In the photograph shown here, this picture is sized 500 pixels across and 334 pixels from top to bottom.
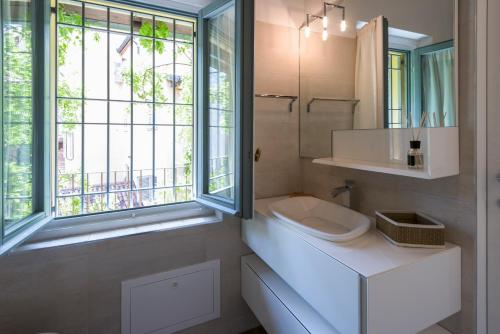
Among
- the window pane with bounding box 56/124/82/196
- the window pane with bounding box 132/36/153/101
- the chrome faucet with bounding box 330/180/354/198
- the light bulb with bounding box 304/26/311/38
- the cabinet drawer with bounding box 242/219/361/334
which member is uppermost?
the light bulb with bounding box 304/26/311/38

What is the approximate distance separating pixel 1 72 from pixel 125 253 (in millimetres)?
1039

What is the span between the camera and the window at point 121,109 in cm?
157

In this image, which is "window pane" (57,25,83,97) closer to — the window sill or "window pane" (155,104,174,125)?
"window pane" (155,104,174,125)

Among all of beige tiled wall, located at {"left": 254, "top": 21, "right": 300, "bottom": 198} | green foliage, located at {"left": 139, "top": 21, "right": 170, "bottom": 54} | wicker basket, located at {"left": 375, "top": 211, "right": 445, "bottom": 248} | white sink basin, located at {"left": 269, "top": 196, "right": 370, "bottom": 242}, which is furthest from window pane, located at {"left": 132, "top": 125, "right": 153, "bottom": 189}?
wicker basket, located at {"left": 375, "top": 211, "right": 445, "bottom": 248}

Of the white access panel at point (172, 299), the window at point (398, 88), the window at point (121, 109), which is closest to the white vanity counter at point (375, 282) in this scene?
the window at point (398, 88)

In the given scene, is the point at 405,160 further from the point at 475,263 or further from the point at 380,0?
the point at 380,0

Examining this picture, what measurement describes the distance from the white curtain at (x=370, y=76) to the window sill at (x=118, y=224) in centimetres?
113

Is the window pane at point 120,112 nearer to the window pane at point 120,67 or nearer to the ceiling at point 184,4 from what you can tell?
the window pane at point 120,67

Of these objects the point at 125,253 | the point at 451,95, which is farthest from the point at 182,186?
the point at 451,95

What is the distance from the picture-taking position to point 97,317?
1444 mm

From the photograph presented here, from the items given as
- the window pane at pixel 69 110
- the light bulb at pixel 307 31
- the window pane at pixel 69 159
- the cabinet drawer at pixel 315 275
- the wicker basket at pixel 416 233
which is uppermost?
the light bulb at pixel 307 31

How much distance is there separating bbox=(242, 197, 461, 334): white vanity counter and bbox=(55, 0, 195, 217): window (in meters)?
1.09

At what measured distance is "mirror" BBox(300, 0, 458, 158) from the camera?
1156mm

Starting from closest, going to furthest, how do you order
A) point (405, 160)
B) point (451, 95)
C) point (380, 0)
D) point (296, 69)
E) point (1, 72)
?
1. point (1, 72)
2. point (451, 95)
3. point (405, 160)
4. point (380, 0)
5. point (296, 69)
